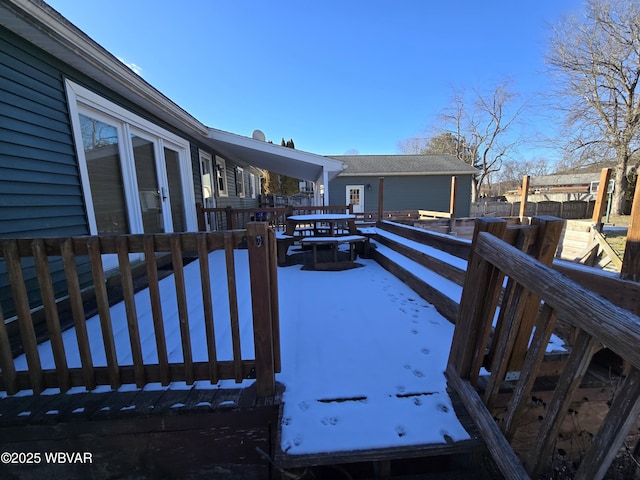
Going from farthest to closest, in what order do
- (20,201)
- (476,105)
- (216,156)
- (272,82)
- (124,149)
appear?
(476,105), (272,82), (216,156), (124,149), (20,201)

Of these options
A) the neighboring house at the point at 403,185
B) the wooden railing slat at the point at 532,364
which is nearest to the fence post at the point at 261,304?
the wooden railing slat at the point at 532,364

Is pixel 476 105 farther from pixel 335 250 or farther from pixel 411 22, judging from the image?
pixel 335 250

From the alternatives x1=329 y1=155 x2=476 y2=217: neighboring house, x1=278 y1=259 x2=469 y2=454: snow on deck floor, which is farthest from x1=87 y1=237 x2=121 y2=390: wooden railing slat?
x1=329 y1=155 x2=476 y2=217: neighboring house

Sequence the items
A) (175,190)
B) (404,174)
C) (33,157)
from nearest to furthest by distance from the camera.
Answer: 1. (33,157)
2. (175,190)
3. (404,174)

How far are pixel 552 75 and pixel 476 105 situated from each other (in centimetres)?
647

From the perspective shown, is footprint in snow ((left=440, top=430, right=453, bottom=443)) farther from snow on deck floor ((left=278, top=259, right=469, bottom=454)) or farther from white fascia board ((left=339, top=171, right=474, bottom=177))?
white fascia board ((left=339, top=171, right=474, bottom=177))

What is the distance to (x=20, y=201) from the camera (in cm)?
209

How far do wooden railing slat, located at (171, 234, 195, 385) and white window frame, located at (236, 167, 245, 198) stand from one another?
335 inches

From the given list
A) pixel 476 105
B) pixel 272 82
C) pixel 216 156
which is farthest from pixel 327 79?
pixel 476 105

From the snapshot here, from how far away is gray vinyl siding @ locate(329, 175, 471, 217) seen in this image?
1316 cm

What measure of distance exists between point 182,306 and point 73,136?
2.51 metres

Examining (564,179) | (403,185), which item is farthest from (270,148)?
(564,179)

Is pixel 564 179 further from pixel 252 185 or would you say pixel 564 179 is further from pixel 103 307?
pixel 103 307

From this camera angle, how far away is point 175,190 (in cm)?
477
